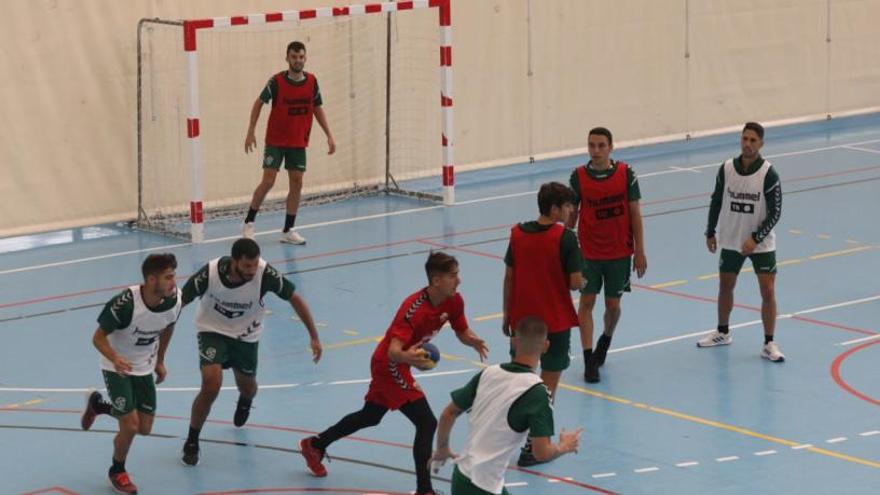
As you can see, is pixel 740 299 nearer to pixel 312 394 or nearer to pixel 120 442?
pixel 312 394

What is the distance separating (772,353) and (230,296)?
5.25m

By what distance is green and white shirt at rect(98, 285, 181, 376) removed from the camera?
431 inches

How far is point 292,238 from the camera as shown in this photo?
1958cm

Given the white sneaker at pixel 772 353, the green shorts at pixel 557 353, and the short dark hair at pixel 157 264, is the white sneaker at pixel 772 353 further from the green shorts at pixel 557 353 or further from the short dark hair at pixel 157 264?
the short dark hair at pixel 157 264

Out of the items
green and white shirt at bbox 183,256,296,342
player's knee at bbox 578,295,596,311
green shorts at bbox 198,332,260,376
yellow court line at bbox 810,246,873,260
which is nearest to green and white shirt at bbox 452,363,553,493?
green and white shirt at bbox 183,256,296,342

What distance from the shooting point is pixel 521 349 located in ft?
28.1

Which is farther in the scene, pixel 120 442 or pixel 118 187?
pixel 118 187

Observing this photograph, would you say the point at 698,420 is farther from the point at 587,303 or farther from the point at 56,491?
the point at 56,491

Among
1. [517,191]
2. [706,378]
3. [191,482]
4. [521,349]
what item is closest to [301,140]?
[517,191]

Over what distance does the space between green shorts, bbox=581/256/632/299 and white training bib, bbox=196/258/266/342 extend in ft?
10.6

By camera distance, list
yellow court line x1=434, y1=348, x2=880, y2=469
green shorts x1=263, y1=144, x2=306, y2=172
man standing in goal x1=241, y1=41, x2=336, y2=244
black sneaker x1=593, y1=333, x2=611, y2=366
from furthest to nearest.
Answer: green shorts x1=263, y1=144, x2=306, y2=172 < man standing in goal x1=241, y1=41, x2=336, y2=244 < black sneaker x1=593, y1=333, x2=611, y2=366 < yellow court line x1=434, y1=348, x2=880, y2=469

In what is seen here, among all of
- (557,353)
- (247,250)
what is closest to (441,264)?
(247,250)

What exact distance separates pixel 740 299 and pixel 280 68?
8403mm

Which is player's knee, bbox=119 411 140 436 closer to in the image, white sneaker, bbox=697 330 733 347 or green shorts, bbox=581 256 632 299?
green shorts, bbox=581 256 632 299
